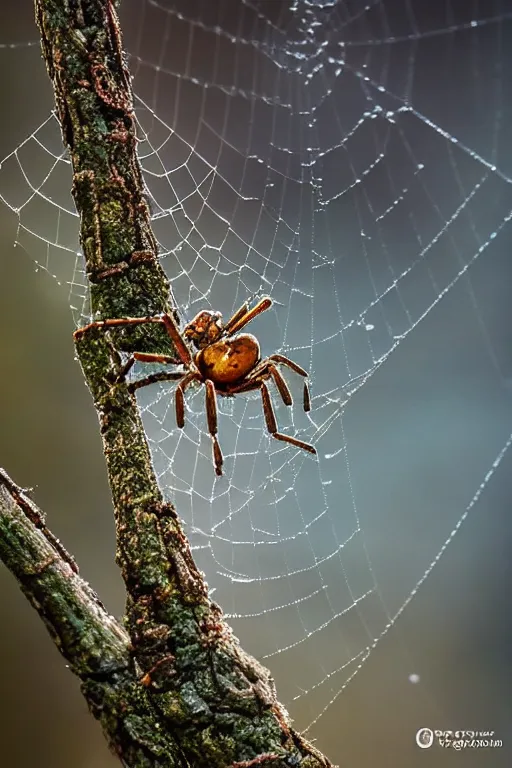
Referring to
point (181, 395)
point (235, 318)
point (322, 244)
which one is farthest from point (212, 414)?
point (322, 244)

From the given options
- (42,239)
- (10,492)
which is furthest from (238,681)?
(42,239)

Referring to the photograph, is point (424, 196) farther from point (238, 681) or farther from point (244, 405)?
point (238, 681)

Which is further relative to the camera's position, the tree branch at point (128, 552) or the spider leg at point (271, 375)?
the spider leg at point (271, 375)

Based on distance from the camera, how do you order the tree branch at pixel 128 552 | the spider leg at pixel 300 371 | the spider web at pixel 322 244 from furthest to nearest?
the spider web at pixel 322 244, the spider leg at pixel 300 371, the tree branch at pixel 128 552

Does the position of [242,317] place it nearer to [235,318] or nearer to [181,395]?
[235,318]

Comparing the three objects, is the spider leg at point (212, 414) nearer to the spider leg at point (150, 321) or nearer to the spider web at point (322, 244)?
the spider leg at point (150, 321)

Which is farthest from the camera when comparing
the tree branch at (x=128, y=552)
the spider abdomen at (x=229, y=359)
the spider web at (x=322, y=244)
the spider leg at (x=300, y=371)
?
the spider web at (x=322, y=244)

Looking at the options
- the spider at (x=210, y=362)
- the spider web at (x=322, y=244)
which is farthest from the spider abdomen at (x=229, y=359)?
the spider web at (x=322, y=244)

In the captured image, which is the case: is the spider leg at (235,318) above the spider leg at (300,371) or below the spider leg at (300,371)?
above
